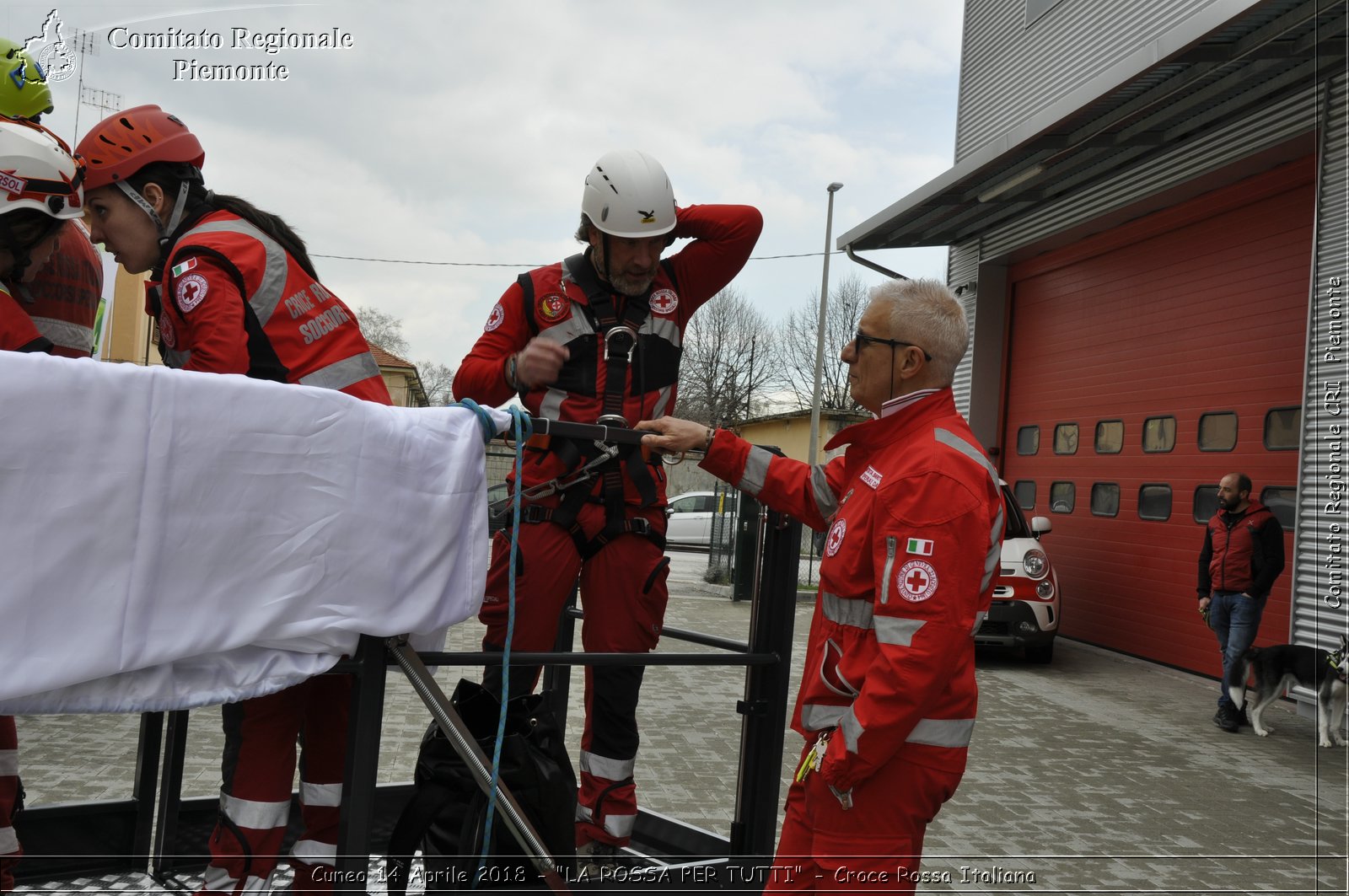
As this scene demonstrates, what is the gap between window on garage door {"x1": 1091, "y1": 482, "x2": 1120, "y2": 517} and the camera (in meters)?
12.1

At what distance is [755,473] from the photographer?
3.14 meters

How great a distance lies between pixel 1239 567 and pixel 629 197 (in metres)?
7.45

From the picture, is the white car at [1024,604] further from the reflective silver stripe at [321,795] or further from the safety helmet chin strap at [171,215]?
the safety helmet chin strap at [171,215]

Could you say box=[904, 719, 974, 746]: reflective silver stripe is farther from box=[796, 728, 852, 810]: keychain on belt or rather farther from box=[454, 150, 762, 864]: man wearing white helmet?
box=[454, 150, 762, 864]: man wearing white helmet

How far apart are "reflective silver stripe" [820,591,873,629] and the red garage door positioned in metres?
8.15

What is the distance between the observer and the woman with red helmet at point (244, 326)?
273cm

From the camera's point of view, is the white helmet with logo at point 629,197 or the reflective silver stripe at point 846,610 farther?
the white helmet with logo at point 629,197

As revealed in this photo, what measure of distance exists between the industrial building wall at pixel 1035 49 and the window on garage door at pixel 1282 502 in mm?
3982

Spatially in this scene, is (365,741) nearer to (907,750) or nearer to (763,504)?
(907,750)

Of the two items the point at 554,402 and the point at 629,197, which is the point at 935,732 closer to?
the point at 554,402

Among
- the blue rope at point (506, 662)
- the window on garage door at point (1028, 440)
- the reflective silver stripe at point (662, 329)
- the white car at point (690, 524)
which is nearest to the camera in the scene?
the blue rope at point (506, 662)

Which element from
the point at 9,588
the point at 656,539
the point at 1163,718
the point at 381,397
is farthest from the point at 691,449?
the point at 1163,718

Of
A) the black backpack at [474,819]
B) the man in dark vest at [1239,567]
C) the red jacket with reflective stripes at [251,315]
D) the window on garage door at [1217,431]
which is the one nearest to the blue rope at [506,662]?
the black backpack at [474,819]

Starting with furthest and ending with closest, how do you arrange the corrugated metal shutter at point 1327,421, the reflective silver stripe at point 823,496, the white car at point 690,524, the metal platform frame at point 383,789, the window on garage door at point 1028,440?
the white car at point 690,524
the window on garage door at point 1028,440
the corrugated metal shutter at point 1327,421
the reflective silver stripe at point 823,496
the metal platform frame at point 383,789
